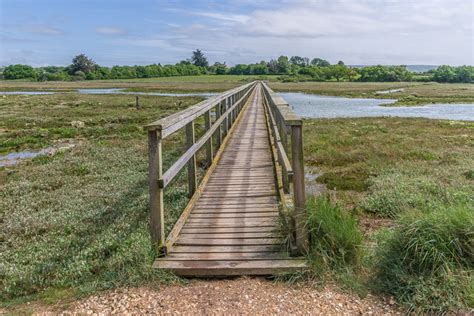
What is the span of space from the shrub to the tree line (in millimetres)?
111874

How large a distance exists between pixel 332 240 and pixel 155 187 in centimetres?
185

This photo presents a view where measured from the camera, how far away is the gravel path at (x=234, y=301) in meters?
3.07

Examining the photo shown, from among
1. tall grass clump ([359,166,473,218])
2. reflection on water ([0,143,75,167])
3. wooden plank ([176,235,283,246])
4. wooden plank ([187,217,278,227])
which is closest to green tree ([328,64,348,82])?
reflection on water ([0,143,75,167])

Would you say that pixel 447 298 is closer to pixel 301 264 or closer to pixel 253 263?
pixel 301 264

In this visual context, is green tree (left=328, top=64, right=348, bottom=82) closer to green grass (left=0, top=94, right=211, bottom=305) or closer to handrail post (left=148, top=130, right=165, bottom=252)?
green grass (left=0, top=94, right=211, bottom=305)

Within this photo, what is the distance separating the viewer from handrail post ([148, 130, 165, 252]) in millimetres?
3717

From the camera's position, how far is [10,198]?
7828 mm

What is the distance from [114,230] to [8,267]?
131 cm

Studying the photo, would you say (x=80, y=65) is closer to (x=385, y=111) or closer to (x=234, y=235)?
(x=385, y=111)

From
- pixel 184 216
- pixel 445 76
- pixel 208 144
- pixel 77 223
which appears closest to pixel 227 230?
pixel 184 216

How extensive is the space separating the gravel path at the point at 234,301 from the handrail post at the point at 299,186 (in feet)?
1.69

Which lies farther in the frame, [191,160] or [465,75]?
[465,75]

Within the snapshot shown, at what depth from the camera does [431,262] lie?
10.8 ft

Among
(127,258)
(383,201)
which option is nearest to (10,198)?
(127,258)
